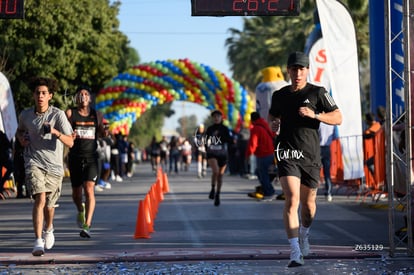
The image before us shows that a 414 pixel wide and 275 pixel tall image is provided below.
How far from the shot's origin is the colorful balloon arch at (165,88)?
4222 cm

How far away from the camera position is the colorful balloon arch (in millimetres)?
42219

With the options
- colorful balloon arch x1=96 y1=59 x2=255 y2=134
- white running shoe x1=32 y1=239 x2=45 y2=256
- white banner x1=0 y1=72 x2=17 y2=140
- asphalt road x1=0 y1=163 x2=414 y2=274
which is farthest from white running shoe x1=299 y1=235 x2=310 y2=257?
colorful balloon arch x1=96 y1=59 x2=255 y2=134

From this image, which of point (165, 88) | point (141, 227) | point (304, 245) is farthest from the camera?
point (165, 88)

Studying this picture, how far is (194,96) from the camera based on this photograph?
44.8 meters

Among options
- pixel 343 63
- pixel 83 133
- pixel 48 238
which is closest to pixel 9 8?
pixel 83 133

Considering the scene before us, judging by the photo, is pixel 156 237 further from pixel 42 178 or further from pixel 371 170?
pixel 371 170

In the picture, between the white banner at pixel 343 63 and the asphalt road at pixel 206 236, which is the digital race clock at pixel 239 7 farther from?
the white banner at pixel 343 63

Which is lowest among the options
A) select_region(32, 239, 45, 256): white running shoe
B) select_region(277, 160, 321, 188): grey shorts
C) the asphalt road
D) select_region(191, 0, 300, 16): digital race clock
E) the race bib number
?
the asphalt road

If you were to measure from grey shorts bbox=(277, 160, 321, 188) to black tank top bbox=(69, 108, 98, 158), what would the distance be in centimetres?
380

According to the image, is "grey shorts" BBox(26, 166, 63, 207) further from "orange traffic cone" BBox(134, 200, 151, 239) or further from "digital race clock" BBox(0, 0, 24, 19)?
"digital race clock" BBox(0, 0, 24, 19)

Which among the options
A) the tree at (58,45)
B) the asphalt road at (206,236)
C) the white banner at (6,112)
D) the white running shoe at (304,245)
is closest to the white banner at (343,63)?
the asphalt road at (206,236)

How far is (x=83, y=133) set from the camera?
12242mm

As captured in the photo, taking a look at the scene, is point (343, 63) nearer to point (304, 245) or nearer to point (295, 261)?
point (304, 245)

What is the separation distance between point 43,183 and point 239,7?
371cm
